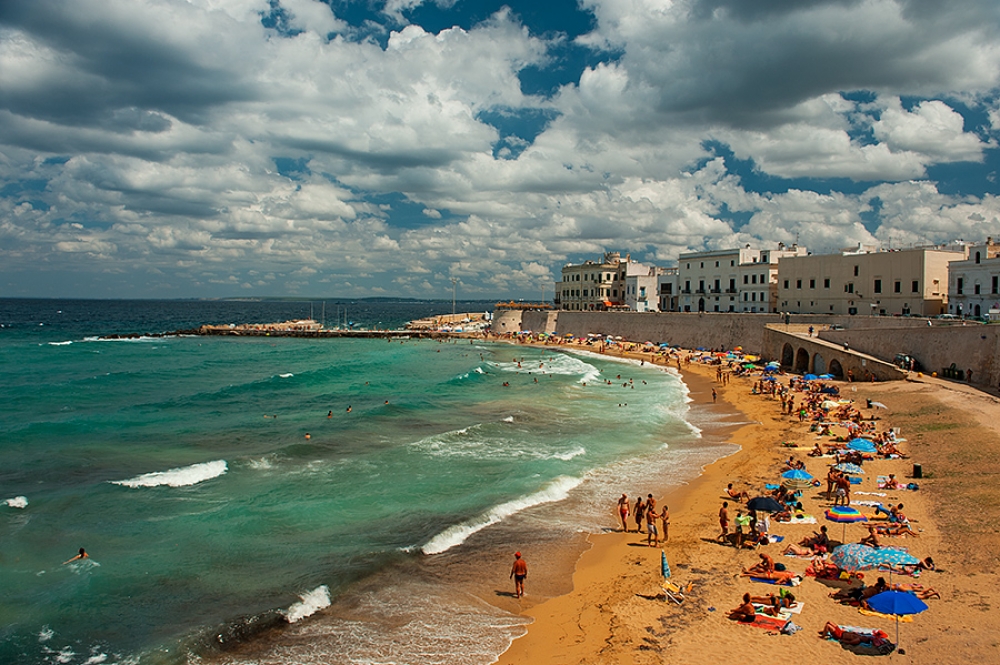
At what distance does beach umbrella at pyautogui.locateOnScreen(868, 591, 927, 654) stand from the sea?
19.7 feet

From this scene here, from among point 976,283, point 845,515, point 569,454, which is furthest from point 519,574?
point 976,283

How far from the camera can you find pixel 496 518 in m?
17.5

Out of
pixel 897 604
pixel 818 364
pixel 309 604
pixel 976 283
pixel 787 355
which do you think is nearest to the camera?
pixel 897 604

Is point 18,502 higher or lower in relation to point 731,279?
lower

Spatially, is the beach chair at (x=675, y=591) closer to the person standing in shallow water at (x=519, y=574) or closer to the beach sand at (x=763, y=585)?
the beach sand at (x=763, y=585)

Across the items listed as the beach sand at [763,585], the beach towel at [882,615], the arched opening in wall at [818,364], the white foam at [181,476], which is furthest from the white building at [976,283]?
the white foam at [181,476]

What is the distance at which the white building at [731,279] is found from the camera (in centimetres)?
5953

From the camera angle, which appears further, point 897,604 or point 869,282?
point 869,282

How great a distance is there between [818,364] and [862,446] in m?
21.5

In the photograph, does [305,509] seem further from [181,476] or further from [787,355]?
[787,355]

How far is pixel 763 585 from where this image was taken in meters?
13.2

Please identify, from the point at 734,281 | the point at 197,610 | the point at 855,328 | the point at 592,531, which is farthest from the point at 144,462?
the point at 734,281

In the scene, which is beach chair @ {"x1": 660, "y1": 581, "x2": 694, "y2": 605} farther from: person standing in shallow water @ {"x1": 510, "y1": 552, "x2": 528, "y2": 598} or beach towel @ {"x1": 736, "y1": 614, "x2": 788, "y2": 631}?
person standing in shallow water @ {"x1": 510, "y1": 552, "x2": 528, "y2": 598}

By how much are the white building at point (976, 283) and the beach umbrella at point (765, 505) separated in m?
29.9
